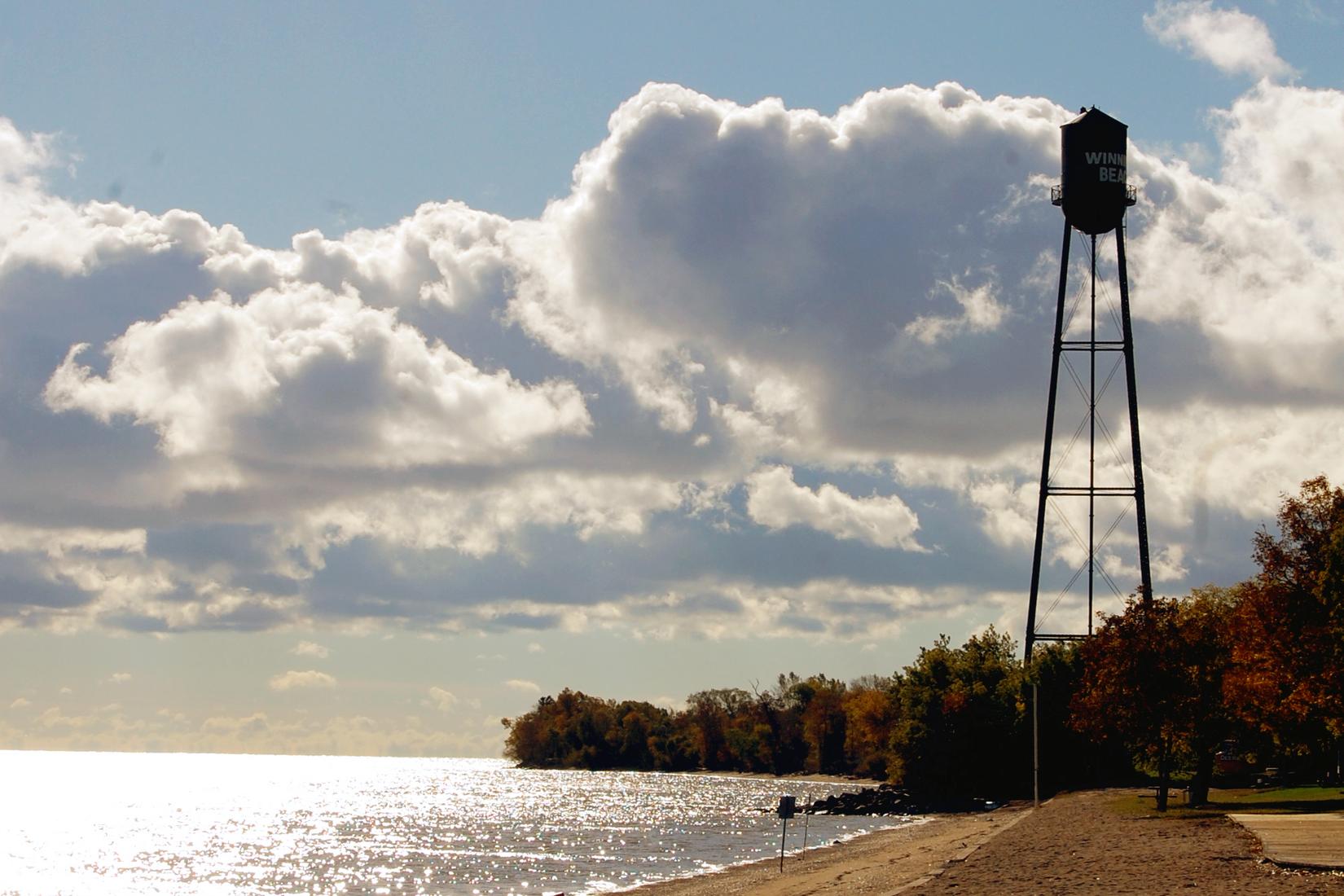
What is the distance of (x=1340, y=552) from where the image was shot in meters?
42.9

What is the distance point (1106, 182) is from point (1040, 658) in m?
29.6

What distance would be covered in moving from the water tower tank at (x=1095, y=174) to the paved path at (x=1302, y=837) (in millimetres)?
29228

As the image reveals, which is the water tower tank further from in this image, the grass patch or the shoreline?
the shoreline

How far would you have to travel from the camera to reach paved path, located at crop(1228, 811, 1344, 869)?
31.0 m

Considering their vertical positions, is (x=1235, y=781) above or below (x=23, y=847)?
above

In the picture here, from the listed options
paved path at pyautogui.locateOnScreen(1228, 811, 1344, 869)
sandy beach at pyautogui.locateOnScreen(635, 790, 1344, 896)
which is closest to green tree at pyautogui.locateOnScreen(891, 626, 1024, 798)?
sandy beach at pyautogui.locateOnScreen(635, 790, 1344, 896)

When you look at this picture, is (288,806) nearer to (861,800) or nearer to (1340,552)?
(861,800)

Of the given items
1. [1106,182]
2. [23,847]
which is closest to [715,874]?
[1106,182]

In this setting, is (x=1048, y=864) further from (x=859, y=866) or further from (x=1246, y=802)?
(x=1246, y=802)

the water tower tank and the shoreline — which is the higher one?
the water tower tank

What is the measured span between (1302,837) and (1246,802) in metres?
17.1

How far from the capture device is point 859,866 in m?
50.4

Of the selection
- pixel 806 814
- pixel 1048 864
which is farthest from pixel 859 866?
pixel 806 814

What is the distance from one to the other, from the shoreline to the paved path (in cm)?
807
